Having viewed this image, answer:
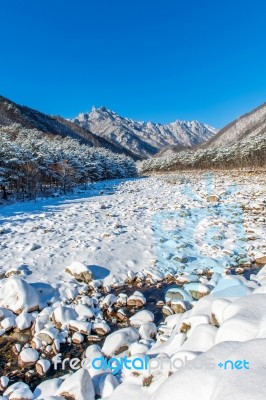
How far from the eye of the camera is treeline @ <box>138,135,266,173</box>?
237 feet

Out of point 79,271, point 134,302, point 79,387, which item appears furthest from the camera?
point 79,271

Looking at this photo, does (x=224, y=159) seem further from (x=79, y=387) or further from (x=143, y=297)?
(x=79, y=387)

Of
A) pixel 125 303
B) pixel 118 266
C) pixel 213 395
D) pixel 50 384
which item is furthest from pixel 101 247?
pixel 213 395

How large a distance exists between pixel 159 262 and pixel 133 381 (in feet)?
20.6

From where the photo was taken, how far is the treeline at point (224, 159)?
72.4 m

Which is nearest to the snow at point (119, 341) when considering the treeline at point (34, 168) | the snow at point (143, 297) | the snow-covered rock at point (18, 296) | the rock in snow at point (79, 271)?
the snow at point (143, 297)

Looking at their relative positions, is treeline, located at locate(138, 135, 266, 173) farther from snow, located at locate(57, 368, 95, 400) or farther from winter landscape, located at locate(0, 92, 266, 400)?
→ snow, located at locate(57, 368, 95, 400)

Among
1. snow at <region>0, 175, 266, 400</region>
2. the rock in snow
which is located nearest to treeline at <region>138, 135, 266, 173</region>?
snow at <region>0, 175, 266, 400</region>

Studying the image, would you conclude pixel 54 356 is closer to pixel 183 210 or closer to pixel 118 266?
pixel 118 266

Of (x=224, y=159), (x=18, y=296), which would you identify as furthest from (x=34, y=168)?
(x=224, y=159)

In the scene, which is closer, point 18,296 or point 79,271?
point 18,296

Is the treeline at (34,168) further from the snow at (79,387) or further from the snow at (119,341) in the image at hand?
the snow at (79,387)

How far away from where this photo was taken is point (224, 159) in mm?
85125

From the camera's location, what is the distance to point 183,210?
17.9 m
